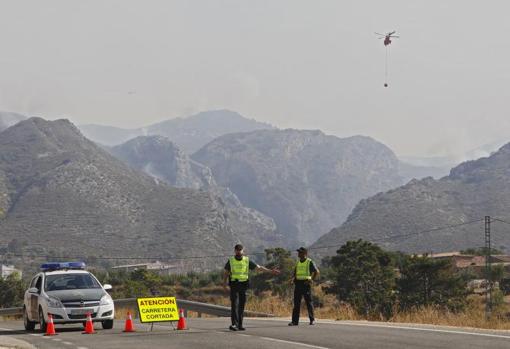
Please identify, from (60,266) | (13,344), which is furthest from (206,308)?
(13,344)

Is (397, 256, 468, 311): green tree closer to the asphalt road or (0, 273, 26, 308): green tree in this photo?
(0, 273, 26, 308): green tree

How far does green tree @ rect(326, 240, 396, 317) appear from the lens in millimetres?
82938

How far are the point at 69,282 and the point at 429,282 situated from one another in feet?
202

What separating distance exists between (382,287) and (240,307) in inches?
2536

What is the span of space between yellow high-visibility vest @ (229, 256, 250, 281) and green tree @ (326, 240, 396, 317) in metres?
56.9

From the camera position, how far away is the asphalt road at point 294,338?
1656 cm

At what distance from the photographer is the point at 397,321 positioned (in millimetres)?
23766

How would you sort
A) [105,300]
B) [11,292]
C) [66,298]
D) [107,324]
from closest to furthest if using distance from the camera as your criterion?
[66,298] < [105,300] < [107,324] < [11,292]

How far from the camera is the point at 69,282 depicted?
78.3ft

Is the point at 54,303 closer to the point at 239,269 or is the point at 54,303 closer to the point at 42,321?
the point at 42,321

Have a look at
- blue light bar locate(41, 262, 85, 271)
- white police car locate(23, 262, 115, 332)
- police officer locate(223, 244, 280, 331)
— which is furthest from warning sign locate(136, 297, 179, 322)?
blue light bar locate(41, 262, 85, 271)

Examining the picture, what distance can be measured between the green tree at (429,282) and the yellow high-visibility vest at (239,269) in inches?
2324

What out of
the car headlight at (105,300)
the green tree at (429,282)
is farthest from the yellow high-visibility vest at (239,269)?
the green tree at (429,282)

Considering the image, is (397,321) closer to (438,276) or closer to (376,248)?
(438,276)
